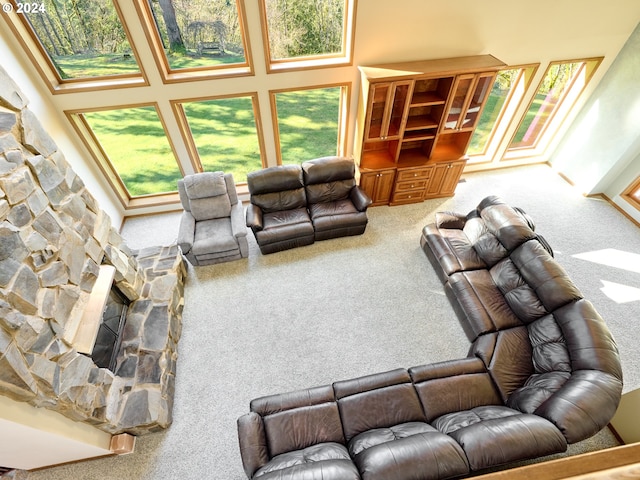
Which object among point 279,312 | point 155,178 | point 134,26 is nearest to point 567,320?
point 279,312

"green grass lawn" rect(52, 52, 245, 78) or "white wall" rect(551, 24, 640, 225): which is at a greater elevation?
"green grass lawn" rect(52, 52, 245, 78)

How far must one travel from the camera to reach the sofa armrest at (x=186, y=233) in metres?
4.06

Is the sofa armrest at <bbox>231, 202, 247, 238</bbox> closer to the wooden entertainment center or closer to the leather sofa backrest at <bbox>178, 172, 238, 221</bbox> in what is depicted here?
the leather sofa backrest at <bbox>178, 172, 238, 221</bbox>

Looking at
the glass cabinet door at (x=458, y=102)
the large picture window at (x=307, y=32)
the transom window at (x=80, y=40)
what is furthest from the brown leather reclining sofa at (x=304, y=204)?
the transom window at (x=80, y=40)

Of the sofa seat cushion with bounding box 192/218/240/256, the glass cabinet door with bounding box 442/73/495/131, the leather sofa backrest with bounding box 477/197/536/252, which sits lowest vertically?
the leather sofa backrest with bounding box 477/197/536/252

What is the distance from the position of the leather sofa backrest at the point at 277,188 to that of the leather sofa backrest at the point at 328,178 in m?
0.12

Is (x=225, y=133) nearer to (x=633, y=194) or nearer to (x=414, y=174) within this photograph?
(x=414, y=174)

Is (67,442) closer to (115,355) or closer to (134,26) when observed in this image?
(115,355)

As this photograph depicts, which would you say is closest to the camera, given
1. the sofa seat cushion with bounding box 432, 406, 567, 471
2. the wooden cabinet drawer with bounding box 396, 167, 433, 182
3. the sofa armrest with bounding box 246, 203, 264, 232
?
the sofa seat cushion with bounding box 432, 406, 567, 471

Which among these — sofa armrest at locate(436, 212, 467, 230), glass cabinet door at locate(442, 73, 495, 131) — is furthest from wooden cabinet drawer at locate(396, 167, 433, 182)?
sofa armrest at locate(436, 212, 467, 230)

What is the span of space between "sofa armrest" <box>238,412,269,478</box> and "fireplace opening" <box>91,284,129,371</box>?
4.91 ft

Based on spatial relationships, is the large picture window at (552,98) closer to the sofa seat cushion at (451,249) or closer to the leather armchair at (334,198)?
the sofa seat cushion at (451,249)

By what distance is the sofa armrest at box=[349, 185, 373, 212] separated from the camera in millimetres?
4531

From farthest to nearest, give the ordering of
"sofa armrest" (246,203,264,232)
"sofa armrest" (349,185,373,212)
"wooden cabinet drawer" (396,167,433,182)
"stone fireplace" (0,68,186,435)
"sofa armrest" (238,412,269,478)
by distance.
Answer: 1. "wooden cabinet drawer" (396,167,433,182)
2. "sofa armrest" (349,185,373,212)
3. "sofa armrest" (246,203,264,232)
4. "sofa armrest" (238,412,269,478)
5. "stone fireplace" (0,68,186,435)
